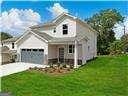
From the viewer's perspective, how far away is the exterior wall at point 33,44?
32.0m

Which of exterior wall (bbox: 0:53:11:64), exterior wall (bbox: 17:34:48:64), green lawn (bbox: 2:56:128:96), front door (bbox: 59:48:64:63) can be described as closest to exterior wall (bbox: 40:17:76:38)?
front door (bbox: 59:48:64:63)

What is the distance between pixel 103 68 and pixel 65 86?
948 centimetres

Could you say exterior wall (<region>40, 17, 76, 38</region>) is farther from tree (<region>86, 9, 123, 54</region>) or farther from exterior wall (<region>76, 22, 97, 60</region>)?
tree (<region>86, 9, 123, 54</region>)

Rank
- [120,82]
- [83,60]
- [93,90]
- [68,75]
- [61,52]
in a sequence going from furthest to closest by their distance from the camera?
[61,52] < [83,60] < [68,75] < [120,82] < [93,90]

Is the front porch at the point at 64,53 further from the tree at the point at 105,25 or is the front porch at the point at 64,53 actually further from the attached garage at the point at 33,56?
the tree at the point at 105,25

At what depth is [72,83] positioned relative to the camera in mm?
19641

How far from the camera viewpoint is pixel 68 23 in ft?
105

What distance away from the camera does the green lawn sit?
16484 mm

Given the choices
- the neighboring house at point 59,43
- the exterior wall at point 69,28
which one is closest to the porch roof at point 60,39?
the neighboring house at point 59,43

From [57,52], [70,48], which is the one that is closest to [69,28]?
[70,48]

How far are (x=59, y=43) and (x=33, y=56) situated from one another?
5.03 m

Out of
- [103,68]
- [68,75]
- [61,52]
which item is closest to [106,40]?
[61,52]

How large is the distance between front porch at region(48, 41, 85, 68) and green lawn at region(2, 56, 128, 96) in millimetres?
5202

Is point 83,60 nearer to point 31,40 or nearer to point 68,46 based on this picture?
point 68,46
